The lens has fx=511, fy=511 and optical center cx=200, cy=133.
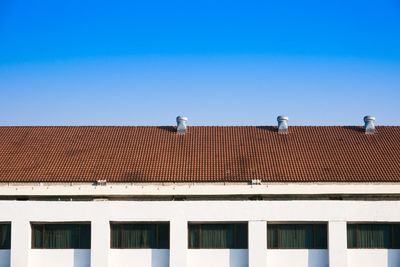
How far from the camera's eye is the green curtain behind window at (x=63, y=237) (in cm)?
2209

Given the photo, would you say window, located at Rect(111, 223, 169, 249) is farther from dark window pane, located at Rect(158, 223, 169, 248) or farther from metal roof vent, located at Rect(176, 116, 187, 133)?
metal roof vent, located at Rect(176, 116, 187, 133)

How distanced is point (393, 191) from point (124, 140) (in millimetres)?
16415

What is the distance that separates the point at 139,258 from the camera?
21891mm

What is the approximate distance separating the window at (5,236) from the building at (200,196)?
5 centimetres

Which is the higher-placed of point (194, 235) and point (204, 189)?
point (204, 189)

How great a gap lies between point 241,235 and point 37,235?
8840mm

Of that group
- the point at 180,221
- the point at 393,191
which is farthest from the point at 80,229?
the point at 393,191

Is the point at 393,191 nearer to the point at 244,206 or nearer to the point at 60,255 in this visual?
the point at 244,206

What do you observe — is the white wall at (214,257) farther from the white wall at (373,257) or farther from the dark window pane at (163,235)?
the white wall at (373,257)

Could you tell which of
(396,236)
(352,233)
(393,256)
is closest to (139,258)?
(352,233)

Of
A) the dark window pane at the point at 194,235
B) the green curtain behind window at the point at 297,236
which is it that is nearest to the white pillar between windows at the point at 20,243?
the dark window pane at the point at 194,235

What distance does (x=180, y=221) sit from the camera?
21641 millimetres

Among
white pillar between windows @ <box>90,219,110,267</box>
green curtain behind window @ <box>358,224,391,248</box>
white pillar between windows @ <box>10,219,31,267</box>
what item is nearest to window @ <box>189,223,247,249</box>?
white pillar between windows @ <box>90,219,110,267</box>

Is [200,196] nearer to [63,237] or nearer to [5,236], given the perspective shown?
[63,237]
